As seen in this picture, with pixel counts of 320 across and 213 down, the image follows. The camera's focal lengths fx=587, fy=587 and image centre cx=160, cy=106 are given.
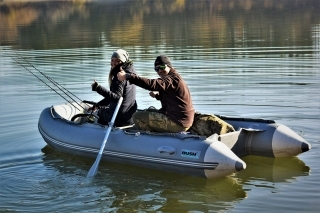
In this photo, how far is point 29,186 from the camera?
25.0 ft

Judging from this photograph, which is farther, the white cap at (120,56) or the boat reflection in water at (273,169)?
the white cap at (120,56)

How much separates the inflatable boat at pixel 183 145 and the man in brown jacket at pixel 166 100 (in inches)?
10.3

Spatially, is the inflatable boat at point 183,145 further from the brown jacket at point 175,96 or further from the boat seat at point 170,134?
the brown jacket at point 175,96

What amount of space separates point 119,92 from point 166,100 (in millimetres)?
801

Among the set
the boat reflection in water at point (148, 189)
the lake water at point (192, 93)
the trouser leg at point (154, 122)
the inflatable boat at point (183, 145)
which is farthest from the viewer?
the trouser leg at point (154, 122)

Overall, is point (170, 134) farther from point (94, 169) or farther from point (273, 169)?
point (273, 169)

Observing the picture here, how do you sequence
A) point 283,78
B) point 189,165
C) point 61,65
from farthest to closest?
point 61,65 → point 283,78 → point 189,165

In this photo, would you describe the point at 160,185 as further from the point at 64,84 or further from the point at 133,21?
the point at 133,21

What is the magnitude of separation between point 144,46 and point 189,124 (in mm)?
15643

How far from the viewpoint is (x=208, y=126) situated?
8.16 meters

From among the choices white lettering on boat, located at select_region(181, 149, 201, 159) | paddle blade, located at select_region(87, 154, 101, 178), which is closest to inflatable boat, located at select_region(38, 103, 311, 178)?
white lettering on boat, located at select_region(181, 149, 201, 159)

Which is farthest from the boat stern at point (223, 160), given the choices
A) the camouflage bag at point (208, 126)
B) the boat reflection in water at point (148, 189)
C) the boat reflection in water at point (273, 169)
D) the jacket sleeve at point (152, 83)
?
the jacket sleeve at point (152, 83)

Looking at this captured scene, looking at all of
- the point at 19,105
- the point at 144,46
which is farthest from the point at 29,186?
the point at 144,46

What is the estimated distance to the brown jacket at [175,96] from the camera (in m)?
7.66
